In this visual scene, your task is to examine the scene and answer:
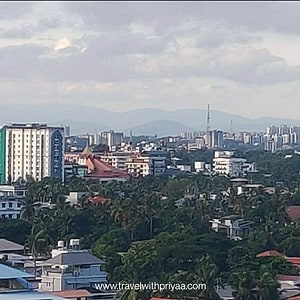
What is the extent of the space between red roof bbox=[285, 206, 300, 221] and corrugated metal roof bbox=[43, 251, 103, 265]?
38.5 ft

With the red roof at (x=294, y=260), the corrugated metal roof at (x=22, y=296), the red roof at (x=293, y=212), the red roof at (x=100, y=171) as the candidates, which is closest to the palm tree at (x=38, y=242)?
the red roof at (x=294, y=260)

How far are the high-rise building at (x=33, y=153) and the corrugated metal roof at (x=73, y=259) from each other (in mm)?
28025

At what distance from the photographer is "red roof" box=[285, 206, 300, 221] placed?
93.0 ft

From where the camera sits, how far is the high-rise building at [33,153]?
46.3m

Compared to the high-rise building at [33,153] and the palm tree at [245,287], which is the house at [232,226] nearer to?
the palm tree at [245,287]

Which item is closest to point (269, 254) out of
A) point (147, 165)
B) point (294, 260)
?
point (294, 260)

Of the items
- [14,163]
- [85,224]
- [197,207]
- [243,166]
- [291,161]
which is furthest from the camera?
[243,166]

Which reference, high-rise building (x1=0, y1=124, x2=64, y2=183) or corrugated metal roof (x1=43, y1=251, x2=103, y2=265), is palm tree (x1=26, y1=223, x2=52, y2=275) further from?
high-rise building (x1=0, y1=124, x2=64, y2=183)

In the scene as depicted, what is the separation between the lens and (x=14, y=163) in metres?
48.2

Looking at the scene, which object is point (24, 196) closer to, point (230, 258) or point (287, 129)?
point (230, 258)

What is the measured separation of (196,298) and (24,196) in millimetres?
17311

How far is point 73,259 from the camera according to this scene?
16.5 metres

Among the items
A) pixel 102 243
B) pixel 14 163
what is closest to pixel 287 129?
pixel 14 163

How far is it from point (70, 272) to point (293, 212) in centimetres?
1373
